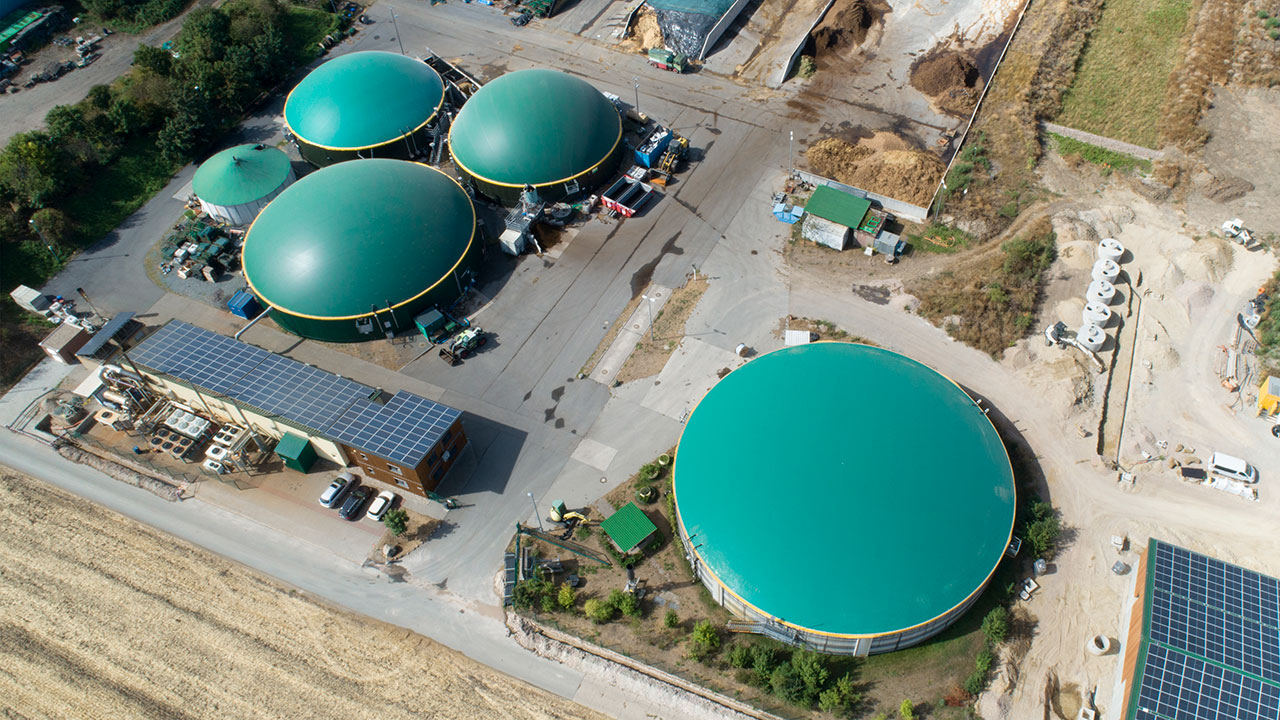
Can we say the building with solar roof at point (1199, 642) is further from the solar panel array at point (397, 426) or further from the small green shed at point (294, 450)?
the small green shed at point (294, 450)

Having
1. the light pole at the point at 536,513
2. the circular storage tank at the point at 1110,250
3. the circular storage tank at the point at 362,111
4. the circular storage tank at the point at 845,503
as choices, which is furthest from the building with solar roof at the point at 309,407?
the circular storage tank at the point at 1110,250

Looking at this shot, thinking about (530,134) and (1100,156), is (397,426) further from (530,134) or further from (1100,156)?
(1100,156)

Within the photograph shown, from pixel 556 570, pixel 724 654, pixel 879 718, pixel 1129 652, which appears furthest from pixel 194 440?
pixel 1129 652

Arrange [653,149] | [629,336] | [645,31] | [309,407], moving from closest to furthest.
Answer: [309,407] → [629,336] → [653,149] → [645,31]

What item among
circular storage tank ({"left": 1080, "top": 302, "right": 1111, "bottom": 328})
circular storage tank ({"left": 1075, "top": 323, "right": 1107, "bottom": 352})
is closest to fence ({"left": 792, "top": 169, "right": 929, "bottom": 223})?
circular storage tank ({"left": 1080, "top": 302, "right": 1111, "bottom": 328})

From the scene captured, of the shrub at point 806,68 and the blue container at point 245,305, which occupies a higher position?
the shrub at point 806,68


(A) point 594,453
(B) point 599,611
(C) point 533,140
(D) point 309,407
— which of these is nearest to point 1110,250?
(A) point 594,453
